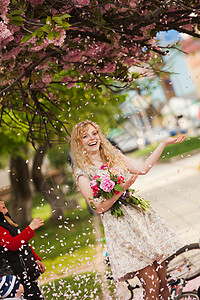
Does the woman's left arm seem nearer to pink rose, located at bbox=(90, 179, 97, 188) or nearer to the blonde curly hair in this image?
the blonde curly hair

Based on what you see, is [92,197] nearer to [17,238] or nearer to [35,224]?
[35,224]

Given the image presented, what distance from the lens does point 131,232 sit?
229 centimetres

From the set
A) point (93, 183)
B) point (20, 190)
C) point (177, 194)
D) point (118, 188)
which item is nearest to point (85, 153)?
point (93, 183)

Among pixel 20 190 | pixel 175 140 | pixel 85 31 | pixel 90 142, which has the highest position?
pixel 85 31

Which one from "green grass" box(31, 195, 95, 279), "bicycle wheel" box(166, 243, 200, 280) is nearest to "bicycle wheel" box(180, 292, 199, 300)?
"bicycle wheel" box(166, 243, 200, 280)

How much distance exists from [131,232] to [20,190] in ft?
16.2

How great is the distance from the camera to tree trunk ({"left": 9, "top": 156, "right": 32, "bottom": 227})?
6.57 metres

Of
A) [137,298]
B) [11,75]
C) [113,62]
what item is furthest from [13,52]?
[137,298]

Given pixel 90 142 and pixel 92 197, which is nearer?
pixel 92 197

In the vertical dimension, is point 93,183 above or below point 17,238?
above

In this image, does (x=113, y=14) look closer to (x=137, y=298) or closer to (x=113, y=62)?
(x=113, y=62)

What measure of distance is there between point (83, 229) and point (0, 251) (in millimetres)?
3571

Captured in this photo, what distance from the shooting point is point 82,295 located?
3.49 meters

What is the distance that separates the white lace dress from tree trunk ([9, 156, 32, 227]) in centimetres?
424
